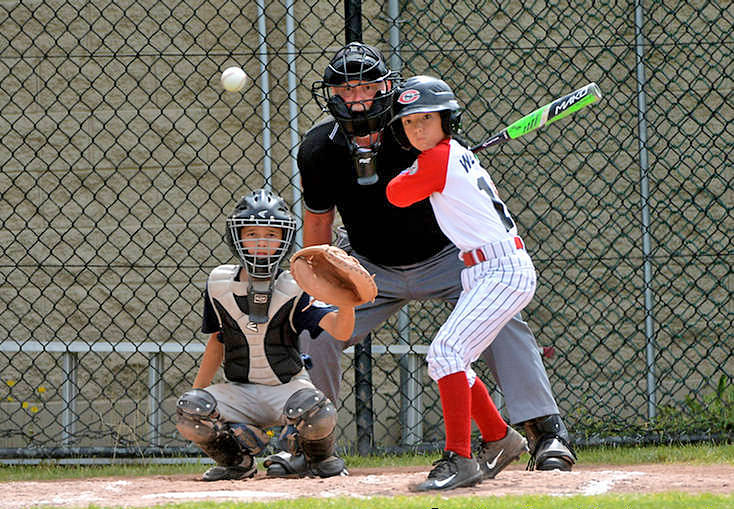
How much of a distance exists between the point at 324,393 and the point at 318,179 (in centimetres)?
91

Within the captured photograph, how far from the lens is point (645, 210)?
5.83m

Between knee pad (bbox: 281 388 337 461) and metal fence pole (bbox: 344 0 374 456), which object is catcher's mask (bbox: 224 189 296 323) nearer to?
knee pad (bbox: 281 388 337 461)

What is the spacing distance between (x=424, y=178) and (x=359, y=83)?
1.96 ft

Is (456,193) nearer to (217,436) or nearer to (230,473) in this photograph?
(217,436)

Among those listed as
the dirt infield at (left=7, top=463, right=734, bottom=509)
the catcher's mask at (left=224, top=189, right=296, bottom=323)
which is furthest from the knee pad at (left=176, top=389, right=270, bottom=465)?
the catcher's mask at (left=224, top=189, right=296, bottom=323)

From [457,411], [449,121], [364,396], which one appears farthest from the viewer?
[364,396]

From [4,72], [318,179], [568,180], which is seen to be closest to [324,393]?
[318,179]

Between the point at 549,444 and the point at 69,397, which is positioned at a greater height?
the point at 69,397

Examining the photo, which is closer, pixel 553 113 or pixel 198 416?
pixel 198 416

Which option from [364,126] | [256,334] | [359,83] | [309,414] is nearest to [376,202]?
[364,126]

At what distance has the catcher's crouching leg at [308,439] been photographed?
3842 mm

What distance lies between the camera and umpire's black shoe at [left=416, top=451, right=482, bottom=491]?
3.38 meters

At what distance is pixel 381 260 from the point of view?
4246mm

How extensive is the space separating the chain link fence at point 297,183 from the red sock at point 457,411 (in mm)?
2126
